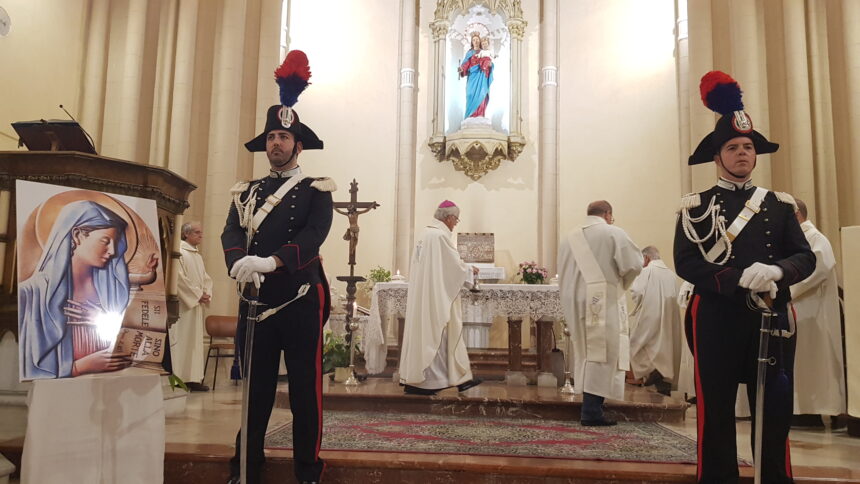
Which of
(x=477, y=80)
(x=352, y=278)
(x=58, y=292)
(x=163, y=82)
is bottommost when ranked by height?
(x=58, y=292)

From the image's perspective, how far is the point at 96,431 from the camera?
10.7 ft

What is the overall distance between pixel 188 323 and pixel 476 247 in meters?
4.88

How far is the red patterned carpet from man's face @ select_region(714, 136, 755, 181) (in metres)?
1.67

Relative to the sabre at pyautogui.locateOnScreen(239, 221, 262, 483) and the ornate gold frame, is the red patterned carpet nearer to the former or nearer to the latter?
the sabre at pyautogui.locateOnScreen(239, 221, 262, 483)

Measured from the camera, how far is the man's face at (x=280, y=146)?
352 cm

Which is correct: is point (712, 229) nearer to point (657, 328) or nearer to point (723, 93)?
point (723, 93)

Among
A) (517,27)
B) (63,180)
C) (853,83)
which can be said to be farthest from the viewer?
(517,27)

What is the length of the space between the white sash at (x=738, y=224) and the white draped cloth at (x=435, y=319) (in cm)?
348

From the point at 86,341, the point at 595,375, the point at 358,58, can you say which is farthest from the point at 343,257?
the point at 86,341

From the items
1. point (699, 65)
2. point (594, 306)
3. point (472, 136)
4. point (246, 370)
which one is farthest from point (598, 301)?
point (472, 136)

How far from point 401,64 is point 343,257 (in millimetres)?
3467

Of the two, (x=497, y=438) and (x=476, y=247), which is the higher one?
(x=476, y=247)

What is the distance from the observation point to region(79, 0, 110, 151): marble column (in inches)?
330

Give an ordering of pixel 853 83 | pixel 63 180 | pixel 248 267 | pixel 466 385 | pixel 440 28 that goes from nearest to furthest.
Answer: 1. pixel 248 267
2. pixel 63 180
3. pixel 466 385
4. pixel 853 83
5. pixel 440 28
